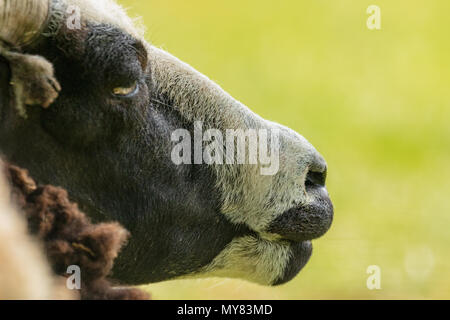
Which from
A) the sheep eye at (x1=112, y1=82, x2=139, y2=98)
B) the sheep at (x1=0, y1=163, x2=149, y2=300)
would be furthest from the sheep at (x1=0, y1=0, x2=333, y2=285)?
the sheep at (x1=0, y1=163, x2=149, y2=300)

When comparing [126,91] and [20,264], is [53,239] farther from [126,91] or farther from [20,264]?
[126,91]

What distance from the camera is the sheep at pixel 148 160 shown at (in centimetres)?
387

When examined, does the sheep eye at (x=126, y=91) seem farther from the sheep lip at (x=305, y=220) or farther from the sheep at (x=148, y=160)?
the sheep lip at (x=305, y=220)

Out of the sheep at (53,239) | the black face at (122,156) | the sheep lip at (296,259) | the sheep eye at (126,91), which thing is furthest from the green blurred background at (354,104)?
the sheep eye at (126,91)

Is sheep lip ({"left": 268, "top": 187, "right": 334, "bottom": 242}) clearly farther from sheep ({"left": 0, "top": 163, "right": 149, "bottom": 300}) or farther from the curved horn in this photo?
the curved horn

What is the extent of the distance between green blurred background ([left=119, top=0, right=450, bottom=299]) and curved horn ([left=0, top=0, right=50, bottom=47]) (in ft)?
19.4

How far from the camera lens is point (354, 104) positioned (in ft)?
52.2

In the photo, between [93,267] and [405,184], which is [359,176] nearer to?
[405,184]

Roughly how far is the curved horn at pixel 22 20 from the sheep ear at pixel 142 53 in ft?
1.52

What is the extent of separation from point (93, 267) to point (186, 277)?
0.81 meters

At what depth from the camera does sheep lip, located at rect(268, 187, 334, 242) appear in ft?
14.7

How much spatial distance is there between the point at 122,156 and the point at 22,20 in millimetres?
835

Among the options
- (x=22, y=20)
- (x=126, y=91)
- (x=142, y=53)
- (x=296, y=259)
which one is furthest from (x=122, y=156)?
(x=296, y=259)
